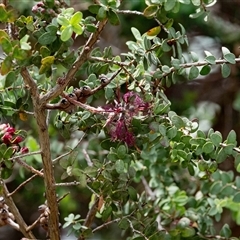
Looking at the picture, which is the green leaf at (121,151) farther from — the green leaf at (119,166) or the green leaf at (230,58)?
the green leaf at (230,58)

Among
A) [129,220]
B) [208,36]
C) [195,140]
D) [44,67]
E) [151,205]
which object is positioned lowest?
[208,36]

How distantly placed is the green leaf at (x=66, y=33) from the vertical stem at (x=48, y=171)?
88 millimetres

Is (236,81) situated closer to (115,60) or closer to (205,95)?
(205,95)

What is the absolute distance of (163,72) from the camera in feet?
2.01

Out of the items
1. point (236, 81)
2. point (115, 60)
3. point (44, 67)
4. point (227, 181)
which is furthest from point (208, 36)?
point (44, 67)

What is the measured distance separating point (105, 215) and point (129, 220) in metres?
0.06

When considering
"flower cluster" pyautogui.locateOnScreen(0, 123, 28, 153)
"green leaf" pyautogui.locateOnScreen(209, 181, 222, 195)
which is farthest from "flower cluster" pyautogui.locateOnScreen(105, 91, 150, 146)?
"green leaf" pyautogui.locateOnScreen(209, 181, 222, 195)

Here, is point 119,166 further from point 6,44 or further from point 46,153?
point 6,44

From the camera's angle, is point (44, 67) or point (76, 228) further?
point (76, 228)

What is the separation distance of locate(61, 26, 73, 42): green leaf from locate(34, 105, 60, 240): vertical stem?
88 mm

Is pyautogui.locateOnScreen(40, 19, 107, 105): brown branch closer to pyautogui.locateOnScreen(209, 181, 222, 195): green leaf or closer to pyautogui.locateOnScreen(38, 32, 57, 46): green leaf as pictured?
pyautogui.locateOnScreen(38, 32, 57, 46): green leaf

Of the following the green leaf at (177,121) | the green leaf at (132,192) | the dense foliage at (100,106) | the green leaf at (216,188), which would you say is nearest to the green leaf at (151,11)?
the dense foliage at (100,106)

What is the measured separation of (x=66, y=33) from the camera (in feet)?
1.72

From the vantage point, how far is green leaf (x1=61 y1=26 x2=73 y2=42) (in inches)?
20.6
